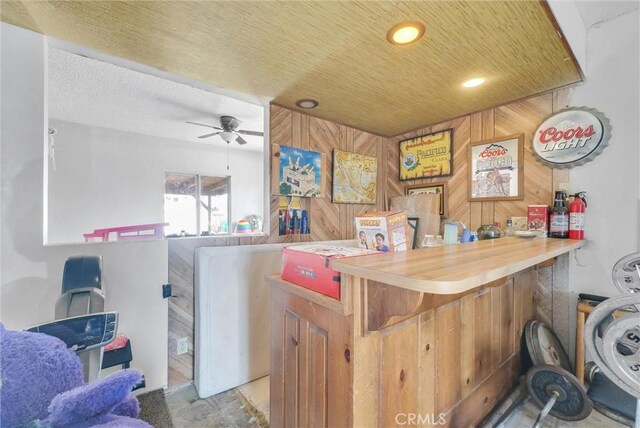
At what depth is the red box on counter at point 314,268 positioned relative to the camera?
928 mm

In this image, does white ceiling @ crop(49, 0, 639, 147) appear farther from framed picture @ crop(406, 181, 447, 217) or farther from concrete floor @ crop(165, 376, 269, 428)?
concrete floor @ crop(165, 376, 269, 428)

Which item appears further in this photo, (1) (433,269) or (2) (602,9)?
(2) (602,9)

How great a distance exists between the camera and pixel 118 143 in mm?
3705

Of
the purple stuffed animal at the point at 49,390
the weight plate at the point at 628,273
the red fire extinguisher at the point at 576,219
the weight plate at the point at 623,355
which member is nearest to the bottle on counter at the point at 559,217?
the red fire extinguisher at the point at 576,219

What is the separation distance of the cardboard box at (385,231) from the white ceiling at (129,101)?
1595 mm

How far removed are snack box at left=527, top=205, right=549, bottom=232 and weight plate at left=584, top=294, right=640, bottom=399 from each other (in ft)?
3.70

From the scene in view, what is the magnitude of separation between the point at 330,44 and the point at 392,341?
1408mm

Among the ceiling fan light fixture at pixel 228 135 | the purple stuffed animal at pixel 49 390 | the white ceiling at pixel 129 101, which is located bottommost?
the purple stuffed animal at pixel 49 390

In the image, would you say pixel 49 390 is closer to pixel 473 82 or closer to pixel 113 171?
pixel 473 82

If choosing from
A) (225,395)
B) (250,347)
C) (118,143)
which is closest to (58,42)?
(250,347)

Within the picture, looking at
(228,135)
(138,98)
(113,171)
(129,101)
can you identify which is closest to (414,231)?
(228,135)

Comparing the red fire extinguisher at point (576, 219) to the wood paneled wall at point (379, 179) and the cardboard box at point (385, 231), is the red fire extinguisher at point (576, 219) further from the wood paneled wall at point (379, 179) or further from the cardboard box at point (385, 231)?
the cardboard box at point (385, 231)

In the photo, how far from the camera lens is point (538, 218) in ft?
5.87

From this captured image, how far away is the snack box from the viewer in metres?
1.77
